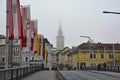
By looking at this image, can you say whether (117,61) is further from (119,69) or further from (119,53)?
(119,69)

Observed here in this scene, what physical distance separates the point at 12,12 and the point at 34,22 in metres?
23.4

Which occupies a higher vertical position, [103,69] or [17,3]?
[17,3]

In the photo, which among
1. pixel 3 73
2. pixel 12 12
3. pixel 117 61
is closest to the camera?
pixel 3 73

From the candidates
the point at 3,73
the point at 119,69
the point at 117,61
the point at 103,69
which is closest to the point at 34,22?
the point at 119,69

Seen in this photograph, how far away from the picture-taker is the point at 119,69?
64562 mm

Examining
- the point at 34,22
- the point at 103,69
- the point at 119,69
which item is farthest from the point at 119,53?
the point at 34,22

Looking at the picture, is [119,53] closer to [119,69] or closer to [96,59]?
[96,59]

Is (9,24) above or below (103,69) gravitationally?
above

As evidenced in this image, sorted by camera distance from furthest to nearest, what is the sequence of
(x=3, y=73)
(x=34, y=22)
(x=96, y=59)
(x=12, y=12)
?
1. (x=96, y=59)
2. (x=34, y=22)
3. (x=12, y=12)
4. (x=3, y=73)

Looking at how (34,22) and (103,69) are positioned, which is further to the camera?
(103,69)

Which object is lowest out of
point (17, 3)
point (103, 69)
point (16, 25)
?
point (103, 69)

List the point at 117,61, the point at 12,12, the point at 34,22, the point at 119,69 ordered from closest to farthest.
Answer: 1. the point at 12,12
2. the point at 34,22
3. the point at 119,69
4. the point at 117,61

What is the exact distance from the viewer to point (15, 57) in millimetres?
142125

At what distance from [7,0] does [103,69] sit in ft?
179
